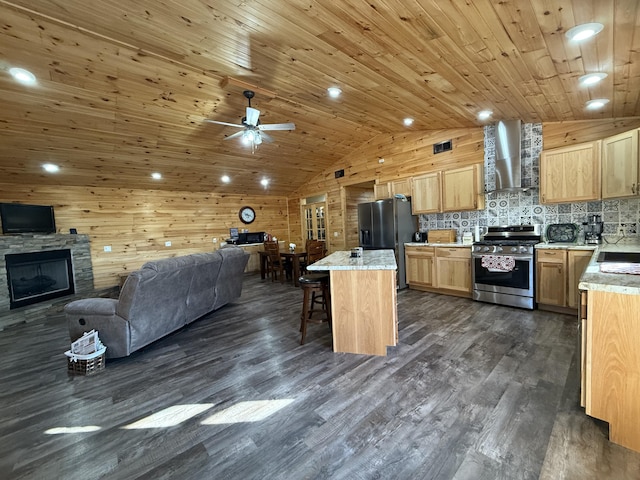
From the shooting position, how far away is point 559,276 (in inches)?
142

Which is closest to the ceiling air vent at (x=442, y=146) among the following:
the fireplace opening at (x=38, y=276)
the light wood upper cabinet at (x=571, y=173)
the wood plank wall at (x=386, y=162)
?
the wood plank wall at (x=386, y=162)

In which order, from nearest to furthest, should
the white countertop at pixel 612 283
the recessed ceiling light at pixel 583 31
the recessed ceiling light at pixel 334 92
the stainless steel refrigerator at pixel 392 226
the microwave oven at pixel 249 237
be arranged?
the white countertop at pixel 612 283, the recessed ceiling light at pixel 583 31, the recessed ceiling light at pixel 334 92, the stainless steel refrigerator at pixel 392 226, the microwave oven at pixel 249 237

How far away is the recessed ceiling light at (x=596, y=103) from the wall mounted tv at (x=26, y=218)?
840cm

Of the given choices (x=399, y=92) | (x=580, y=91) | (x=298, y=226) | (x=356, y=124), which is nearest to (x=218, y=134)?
(x=356, y=124)

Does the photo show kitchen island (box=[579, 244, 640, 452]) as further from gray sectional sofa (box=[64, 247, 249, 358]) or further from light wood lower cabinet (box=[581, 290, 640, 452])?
gray sectional sofa (box=[64, 247, 249, 358])

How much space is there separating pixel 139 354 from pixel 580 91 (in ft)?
17.4

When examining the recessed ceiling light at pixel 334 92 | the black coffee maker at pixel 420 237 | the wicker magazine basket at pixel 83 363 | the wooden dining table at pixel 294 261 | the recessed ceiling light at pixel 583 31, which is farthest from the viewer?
the wooden dining table at pixel 294 261

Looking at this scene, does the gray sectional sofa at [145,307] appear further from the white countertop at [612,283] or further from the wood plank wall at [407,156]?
the wood plank wall at [407,156]

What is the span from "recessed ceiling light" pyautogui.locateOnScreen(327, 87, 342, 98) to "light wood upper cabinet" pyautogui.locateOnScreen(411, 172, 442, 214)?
92.2 inches

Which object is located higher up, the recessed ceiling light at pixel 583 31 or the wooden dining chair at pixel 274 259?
the recessed ceiling light at pixel 583 31

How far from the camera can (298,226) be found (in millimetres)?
8805

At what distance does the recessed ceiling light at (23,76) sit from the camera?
2910 millimetres

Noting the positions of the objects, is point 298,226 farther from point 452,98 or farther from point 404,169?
point 452,98

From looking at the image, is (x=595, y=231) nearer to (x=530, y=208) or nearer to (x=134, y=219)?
(x=530, y=208)
